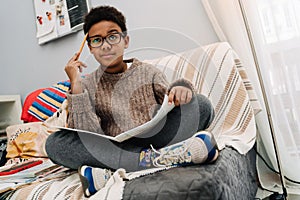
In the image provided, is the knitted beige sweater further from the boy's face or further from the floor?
the floor

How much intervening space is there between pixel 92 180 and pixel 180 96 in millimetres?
280

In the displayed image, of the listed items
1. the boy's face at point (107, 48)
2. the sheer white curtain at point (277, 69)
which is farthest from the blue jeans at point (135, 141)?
the sheer white curtain at point (277, 69)

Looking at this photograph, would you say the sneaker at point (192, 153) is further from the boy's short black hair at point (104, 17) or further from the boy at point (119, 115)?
the boy's short black hair at point (104, 17)

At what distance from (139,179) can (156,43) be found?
1.76ft

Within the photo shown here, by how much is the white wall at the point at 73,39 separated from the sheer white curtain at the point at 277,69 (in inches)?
8.6

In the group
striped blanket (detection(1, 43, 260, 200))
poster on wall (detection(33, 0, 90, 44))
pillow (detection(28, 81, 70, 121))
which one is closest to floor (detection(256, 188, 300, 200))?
striped blanket (detection(1, 43, 260, 200))

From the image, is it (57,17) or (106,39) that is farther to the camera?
(57,17)

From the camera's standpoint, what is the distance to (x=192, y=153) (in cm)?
56

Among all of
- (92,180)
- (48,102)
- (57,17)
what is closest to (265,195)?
(92,180)

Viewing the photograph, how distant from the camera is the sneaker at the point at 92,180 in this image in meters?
0.61

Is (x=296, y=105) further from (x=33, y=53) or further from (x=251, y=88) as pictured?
(x=33, y=53)

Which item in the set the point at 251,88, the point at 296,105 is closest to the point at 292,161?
the point at 296,105

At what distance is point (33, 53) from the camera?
6.51 feet

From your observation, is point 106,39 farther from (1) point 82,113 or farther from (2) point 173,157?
(2) point 173,157
